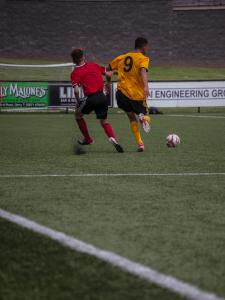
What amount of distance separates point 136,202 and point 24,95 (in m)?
23.3

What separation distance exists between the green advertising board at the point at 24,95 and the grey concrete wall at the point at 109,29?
1818 centimetres

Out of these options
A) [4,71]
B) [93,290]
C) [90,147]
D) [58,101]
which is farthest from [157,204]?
[4,71]

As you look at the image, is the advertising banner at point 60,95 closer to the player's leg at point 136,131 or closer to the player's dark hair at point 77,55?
the player's leg at point 136,131

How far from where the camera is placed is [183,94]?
3055cm

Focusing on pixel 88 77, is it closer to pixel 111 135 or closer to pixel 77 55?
pixel 77 55

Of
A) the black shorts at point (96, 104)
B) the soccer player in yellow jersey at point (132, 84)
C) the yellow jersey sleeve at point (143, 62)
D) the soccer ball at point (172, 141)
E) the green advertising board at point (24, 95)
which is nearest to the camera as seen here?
the black shorts at point (96, 104)

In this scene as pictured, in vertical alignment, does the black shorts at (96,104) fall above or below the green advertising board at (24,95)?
above

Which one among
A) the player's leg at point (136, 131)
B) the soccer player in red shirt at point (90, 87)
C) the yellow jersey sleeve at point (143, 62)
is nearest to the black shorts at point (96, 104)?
the soccer player in red shirt at point (90, 87)

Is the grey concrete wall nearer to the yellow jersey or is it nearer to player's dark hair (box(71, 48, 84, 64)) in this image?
the yellow jersey

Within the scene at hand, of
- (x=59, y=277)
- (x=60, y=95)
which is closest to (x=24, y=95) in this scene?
(x=60, y=95)

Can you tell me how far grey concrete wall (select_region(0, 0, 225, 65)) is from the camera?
48219mm

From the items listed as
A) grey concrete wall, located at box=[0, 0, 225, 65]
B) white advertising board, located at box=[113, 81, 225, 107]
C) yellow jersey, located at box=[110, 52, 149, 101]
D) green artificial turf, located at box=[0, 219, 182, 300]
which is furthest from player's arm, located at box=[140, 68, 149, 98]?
grey concrete wall, located at box=[0, 0, 225, 65]

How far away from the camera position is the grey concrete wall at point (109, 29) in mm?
48219

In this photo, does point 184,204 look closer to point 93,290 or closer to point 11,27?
point 93,290
